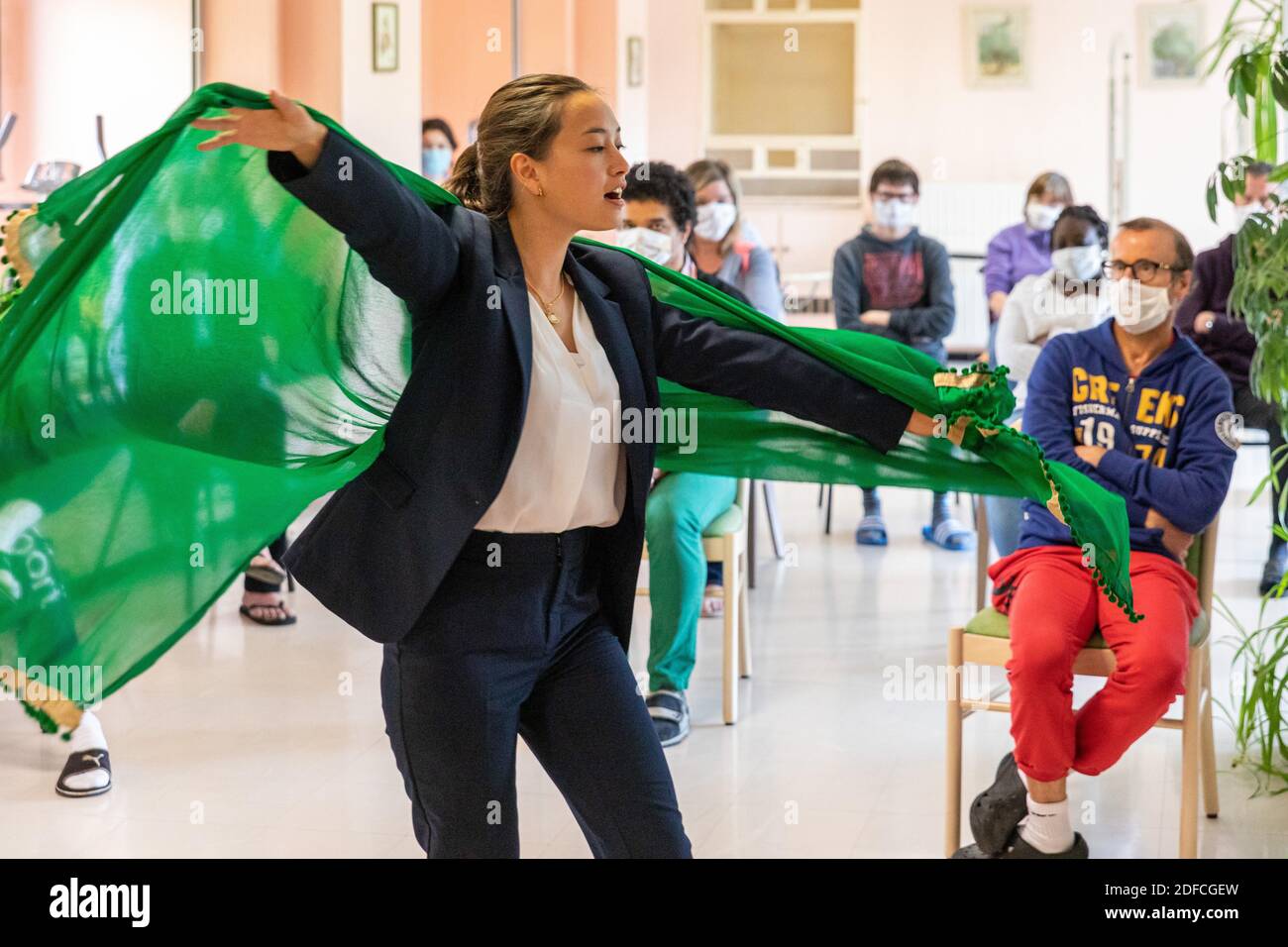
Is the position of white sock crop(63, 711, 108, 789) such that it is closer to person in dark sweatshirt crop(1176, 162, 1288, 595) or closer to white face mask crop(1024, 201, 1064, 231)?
person in dark sweatshirt crop(1176, 162, 1288, 595)

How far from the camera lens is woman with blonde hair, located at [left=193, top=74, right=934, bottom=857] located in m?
1.98

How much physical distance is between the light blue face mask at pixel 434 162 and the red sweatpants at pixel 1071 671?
214 inches

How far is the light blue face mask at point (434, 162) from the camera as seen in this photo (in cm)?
795

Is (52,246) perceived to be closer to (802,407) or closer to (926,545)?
(802,407)

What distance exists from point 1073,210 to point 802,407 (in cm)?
298

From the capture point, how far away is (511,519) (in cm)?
203

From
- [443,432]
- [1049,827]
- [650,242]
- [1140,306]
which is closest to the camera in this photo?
[443,432]

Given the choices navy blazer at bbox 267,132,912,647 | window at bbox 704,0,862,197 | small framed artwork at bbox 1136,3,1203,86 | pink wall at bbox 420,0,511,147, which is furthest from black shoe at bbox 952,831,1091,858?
small framed artwork at bbox 1136,3,1203,86

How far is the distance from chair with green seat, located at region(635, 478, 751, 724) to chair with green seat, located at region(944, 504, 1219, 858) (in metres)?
0.99

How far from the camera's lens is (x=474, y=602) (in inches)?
79.4

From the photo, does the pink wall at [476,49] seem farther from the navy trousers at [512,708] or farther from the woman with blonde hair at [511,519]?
the navy trousers at [512,708]

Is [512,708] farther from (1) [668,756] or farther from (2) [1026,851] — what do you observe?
(1) [668,756]

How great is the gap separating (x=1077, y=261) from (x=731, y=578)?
159 centimetres

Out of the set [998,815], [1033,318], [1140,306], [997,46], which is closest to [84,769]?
[998,815]
